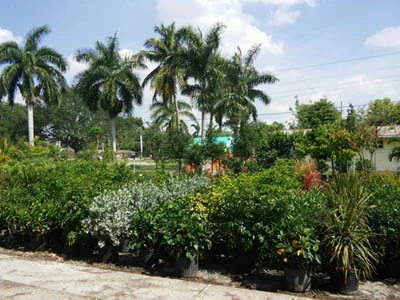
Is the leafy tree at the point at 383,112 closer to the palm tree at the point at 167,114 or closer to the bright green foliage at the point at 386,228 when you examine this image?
the palm tree at the point at 167,114

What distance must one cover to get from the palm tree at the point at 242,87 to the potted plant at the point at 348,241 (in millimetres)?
17918

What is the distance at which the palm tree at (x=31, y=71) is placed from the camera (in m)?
25.4

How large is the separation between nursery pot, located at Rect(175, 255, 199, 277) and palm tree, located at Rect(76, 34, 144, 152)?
75.0ft

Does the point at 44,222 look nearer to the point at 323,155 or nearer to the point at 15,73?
the point at 323,155

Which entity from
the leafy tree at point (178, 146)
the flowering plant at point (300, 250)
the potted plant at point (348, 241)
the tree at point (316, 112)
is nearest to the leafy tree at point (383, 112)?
the tree at point (316, 112)

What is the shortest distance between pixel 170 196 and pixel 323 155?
1329 centimetres

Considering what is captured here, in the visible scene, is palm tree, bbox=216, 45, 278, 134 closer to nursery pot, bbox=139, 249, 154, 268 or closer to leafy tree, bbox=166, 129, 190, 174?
leafy tree, bbox=166, 129, 190, 174

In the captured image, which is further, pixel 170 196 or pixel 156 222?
pixel 170 196

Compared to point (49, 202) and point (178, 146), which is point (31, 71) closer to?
point (178, 146)

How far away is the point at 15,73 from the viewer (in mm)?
25688

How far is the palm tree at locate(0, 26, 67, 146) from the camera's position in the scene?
83.5ft

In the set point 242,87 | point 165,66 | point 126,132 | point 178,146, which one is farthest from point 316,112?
point 126,132

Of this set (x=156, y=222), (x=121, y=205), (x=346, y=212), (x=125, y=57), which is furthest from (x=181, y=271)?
(x=125, y=57)

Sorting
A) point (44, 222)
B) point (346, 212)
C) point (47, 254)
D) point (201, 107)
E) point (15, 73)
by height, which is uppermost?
point (15, 73)
